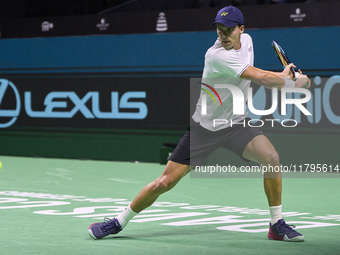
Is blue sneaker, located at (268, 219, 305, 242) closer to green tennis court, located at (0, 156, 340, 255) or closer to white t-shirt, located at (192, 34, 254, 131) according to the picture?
green tennis court, located at (0, 156, 340, 255)

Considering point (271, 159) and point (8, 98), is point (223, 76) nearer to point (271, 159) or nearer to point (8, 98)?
point (271, 159)

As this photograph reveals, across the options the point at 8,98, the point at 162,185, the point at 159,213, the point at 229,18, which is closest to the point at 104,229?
the point at 162,185

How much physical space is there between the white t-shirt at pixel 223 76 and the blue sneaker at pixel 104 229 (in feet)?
3.38

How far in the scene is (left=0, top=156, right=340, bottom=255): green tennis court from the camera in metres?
4.87

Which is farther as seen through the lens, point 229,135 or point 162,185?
point 229,135

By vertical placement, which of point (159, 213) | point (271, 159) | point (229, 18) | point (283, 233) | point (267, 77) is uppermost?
point (229, 18)

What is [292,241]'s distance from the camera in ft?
16.4

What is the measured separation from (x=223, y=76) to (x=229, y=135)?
0.46 metres

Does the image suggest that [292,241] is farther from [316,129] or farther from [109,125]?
[109,125]

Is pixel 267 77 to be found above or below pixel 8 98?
above

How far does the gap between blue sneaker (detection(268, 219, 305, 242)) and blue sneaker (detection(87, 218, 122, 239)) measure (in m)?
1.18

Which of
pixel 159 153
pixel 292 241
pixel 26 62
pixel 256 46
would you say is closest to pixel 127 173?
pixel 159 153

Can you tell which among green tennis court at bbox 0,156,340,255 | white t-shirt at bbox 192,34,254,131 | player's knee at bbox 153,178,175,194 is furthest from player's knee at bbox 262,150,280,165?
player's knee at bbox 153,178,175,194

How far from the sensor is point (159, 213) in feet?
21.1
